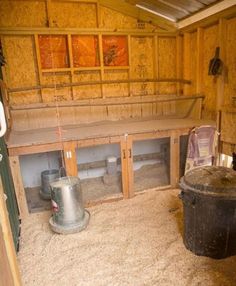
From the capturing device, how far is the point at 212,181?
168 centimetres

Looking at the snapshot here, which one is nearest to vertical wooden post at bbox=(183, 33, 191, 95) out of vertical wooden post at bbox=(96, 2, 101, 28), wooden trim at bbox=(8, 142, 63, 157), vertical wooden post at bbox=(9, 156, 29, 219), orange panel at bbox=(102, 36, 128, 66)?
orange panel at bbox=(102, 36, 128, 66)

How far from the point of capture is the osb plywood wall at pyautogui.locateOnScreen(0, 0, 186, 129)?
2885 mm

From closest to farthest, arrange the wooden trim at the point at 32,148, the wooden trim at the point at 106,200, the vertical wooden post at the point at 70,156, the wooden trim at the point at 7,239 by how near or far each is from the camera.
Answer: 1. the wooden trim at the point at 7,239
2. the wooden trim at the point at 32,148
3. the vertical wooden post at the point at 70,156
4. the wooden trim at the point at 106,200

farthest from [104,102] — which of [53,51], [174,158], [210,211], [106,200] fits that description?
[210,211]

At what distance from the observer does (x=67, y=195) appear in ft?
6.81

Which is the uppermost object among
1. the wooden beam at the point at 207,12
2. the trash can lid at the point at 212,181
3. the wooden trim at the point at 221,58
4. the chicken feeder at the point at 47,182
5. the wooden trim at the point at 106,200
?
the wooden beam at the point at 207,12

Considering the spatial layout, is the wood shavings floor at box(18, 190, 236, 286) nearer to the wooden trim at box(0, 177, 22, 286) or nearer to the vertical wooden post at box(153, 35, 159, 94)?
the wooden trim at box(0, 177, 22, 286)

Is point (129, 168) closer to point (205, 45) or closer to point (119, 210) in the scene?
point (119, 210)

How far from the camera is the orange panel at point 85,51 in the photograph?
3076 mm

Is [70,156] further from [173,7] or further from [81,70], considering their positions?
[173,7]

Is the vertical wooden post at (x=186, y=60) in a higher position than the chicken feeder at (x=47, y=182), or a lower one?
higher

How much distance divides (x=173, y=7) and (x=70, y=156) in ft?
7.33

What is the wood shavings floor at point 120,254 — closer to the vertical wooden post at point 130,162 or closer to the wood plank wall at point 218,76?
the vertical wooden post at point 130,162

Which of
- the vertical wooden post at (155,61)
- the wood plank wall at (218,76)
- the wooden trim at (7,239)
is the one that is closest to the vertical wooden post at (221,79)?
the wood plank wall at (218,76)
